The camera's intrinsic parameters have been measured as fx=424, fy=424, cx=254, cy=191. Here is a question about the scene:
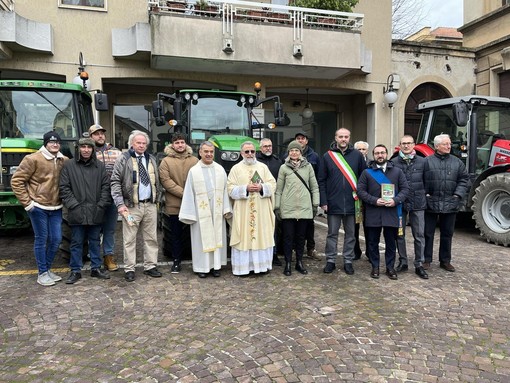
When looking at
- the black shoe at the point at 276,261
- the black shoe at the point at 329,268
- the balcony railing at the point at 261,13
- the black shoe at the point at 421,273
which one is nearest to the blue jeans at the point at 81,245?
the black shoe at the point at 276,261

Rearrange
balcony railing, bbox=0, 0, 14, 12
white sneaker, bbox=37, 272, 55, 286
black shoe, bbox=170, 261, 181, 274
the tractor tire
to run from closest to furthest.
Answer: white sneaker, bbox=37, 272, 55, 286, black shoe, bbox=170, 261, 181, 274, the tractor tire, balcony railing, bbox=0, 0, 14, 12

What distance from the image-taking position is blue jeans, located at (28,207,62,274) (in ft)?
16.7

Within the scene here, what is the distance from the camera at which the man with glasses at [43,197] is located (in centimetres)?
500

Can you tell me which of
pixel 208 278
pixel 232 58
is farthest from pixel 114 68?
pixel 208 278

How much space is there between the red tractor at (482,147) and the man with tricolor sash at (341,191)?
3.09 m

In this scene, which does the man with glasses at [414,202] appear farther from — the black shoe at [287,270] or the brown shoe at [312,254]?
the black shoe at [287,270]

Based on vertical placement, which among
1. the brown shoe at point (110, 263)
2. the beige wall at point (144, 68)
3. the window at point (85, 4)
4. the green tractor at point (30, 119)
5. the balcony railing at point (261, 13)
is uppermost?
the window at point (85, 4)

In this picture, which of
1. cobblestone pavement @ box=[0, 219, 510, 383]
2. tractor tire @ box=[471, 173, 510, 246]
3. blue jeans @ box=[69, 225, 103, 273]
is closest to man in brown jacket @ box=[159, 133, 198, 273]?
cobblestone pavement @ box=[0, 219, 510, 383]

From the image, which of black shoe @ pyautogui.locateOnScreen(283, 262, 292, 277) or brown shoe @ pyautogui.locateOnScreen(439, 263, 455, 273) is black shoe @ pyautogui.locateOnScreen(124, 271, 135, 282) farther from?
brown shoe @ pyautogui.locateOnScreen(439, 263, 455, 273)

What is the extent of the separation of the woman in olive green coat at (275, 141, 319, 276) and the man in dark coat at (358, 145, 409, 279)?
0.66 metres

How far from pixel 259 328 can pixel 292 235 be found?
1.95 metres

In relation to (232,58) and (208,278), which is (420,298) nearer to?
(208,278)

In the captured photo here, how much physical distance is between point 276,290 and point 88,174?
271 centimetres

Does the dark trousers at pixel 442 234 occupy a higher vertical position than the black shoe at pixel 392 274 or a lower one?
higher
